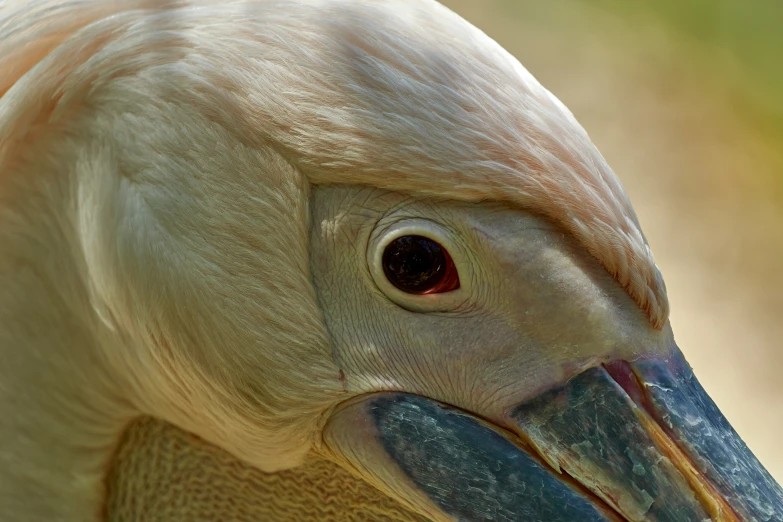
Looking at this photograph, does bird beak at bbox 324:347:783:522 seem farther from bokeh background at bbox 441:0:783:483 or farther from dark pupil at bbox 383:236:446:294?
bokeh background at bbox 441:0:783:483

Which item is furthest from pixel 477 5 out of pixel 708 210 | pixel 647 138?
pixel 708 210

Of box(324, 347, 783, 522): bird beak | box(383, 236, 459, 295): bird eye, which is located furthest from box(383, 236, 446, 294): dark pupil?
box(324, 347, 783, 522): bird beak

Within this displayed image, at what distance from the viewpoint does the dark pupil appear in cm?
147

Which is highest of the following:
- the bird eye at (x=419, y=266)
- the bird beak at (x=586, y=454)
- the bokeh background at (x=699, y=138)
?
the bird eye at (x=419, y=266)

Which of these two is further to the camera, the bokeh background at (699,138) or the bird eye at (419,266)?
the bokeh background at (699,138)

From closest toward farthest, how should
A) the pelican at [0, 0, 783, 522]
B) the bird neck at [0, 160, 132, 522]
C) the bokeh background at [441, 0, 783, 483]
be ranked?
the pelican at [0, 0, 783, 522]
the bird neck at [0, 160, 132, 522]
the bokeh background at [441, 0, 783, 483]

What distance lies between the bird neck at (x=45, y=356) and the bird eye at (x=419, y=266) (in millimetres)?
516

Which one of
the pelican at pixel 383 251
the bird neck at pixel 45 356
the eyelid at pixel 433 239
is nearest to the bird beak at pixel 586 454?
the pelican at pixel 383 251

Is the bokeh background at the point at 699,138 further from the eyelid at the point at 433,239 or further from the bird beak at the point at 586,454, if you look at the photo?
the eyelid at the point at 433,239

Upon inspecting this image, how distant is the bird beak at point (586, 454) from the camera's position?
4.72 feet

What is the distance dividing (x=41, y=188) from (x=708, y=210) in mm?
4612

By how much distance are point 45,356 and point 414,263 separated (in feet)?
2.24

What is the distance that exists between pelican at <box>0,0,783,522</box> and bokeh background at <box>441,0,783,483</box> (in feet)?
11.5

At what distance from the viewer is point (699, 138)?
19.0 ft
